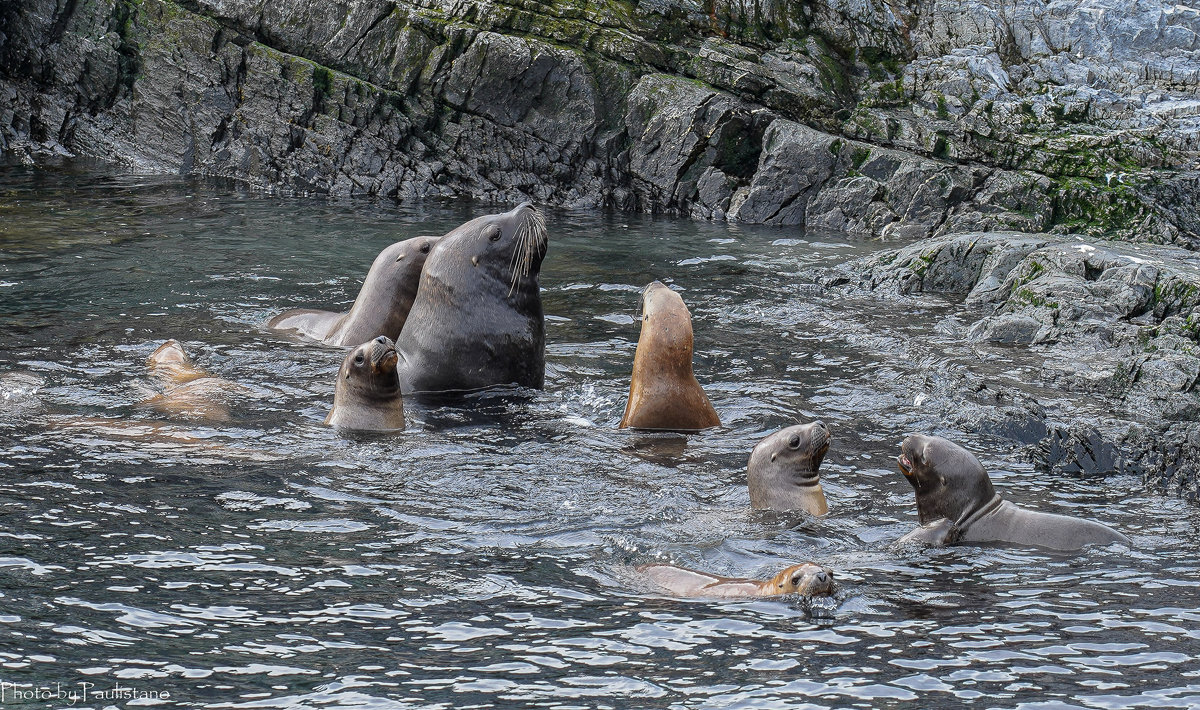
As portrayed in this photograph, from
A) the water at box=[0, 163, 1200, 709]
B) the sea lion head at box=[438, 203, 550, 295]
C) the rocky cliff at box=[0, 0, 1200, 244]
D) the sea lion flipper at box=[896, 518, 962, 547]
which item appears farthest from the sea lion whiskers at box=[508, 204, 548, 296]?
the rocky cliff at box=[0, 0, 1200, 244]

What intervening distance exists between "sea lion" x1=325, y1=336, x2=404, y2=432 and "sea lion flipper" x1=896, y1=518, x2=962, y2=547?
3.36 metres

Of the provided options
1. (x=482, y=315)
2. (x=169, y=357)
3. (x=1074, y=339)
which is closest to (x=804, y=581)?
(x=482, y=315)

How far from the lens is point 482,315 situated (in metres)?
8.66

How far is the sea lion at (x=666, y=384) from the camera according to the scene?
25.3ft

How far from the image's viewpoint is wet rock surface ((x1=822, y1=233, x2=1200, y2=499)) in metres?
7.47

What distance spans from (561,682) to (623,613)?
2.17ft

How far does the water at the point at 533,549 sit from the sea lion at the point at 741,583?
0.08 meters

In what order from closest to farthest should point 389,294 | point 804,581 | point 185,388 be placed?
1. point 804,581
2. point 185,388
3. point 389,294

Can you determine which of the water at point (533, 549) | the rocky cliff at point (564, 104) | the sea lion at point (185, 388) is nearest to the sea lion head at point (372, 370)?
the water at point (533, 549)

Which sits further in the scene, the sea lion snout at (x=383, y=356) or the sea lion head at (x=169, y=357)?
the sea lion head at (x=169, y=357)

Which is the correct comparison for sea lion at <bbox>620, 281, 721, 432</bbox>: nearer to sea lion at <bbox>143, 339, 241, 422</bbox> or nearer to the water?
the water

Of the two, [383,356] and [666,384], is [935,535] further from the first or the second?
[383,356]

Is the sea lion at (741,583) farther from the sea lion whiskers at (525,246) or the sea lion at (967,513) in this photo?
the sea lion whiskers at (525,246)

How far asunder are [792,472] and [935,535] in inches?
33.2
